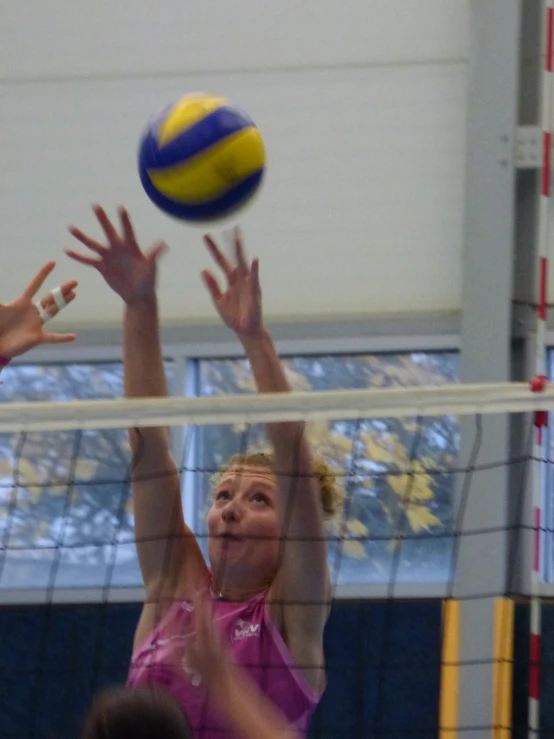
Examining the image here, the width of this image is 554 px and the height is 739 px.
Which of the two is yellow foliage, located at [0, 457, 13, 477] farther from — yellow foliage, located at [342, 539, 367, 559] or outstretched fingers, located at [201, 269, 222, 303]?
outstretched fingers, located at [201, 269, 222, 303]

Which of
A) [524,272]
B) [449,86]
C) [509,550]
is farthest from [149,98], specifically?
[509,550]

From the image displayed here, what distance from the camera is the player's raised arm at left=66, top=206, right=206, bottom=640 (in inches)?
107

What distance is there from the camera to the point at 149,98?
4.96m

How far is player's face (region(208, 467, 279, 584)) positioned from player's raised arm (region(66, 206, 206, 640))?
11 centimetres

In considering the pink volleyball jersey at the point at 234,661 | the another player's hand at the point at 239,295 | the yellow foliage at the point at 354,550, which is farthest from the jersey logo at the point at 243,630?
the yellow foliage at the point at 354,550

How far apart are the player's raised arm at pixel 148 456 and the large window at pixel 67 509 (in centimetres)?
184

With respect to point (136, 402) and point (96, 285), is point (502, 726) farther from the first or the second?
point (96, 285)

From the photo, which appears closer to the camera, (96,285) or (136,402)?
(136,402)

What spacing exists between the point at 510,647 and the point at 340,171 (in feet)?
6.24

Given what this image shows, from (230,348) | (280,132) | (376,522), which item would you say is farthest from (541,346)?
(280,132)

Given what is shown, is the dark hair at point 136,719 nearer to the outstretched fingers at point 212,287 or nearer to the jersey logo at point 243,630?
the jersey logo at point 243,630

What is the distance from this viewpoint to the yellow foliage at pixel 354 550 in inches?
179

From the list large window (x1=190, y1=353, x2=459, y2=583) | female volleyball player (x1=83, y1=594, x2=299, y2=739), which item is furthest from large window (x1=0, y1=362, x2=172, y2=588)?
female volleyball player (x1=83, y1=594, x2=299, y2=739)

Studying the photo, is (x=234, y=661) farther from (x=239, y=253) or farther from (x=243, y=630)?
(x=239, y=253)
